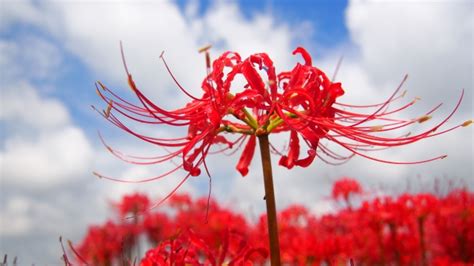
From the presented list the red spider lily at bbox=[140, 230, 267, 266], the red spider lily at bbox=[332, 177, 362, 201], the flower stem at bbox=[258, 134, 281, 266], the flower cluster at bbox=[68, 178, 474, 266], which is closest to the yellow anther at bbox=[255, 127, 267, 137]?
the flower stem at bbox=[258, 134, 281, 266]

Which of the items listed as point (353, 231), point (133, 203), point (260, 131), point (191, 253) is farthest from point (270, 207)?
point (133, 203)

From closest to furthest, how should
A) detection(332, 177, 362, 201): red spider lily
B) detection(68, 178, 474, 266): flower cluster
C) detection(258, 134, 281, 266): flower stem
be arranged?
detection(258, 134, 281, 266): flower stem < detection(68, 178, 474, 266): flower cluster < detection(332, 177, 362, 201): red spider lily

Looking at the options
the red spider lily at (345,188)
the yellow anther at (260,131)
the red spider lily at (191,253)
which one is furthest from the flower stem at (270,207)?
the red spider lily at (345,188)

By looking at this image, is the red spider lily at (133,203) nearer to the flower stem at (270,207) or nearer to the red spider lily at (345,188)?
the red spider lily at (345,188)

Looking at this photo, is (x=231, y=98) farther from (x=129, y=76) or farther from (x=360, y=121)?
(x=360, y=121)

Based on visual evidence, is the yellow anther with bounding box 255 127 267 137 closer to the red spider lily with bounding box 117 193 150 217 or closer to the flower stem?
the flower stem

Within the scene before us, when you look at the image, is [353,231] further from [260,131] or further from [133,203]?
[260,131]
